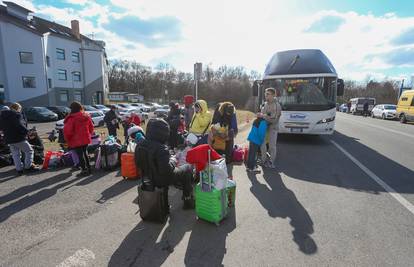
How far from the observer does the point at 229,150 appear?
679cm

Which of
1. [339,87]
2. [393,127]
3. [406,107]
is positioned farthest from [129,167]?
[406,107]

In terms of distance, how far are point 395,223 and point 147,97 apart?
7777 centimetres

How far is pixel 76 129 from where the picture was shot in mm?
6008

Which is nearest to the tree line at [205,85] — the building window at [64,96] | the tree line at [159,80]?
the tree line at [159,80]

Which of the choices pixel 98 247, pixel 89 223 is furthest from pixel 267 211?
pixel 89 223

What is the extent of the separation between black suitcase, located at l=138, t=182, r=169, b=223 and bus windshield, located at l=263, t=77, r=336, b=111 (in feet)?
23.4

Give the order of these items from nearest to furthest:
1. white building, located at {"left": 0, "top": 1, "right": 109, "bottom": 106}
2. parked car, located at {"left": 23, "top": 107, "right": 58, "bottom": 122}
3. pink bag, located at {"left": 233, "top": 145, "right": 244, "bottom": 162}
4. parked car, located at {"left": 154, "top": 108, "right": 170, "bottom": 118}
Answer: pink bag, located at {"left": 233, "top": 145, "right": 244, "bottom": 162}
parked car, located at {"left": 154, "top": 108, "right": 170, "bottom": 118}
parked car, located at {"left": 23, "top": 107, "right": 58, "bottom": 122}
white building, located at {"left": 0, "top": 1, "right": 109, "bottom": 106}

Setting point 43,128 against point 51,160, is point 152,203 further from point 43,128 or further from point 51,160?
point 43,128

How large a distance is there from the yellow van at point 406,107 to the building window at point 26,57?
4108 centimetres

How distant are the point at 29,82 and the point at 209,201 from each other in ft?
120

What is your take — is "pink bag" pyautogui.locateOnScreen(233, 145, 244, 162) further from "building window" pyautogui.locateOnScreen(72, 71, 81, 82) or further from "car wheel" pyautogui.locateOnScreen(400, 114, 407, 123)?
"building window" pyautogui.locateOnScreen(72, 71, 81, 82)

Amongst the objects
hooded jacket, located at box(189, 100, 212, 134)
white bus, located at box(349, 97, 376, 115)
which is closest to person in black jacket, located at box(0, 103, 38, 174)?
hooded jacket, located at box(189, 100, 212, 134)

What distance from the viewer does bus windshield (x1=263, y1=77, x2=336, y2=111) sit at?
9.17m

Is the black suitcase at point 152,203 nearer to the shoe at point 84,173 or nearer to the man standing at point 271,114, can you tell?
the shoe at point 84,173
